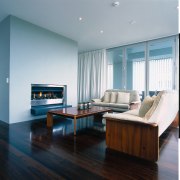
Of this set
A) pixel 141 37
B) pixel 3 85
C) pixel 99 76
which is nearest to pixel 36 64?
pixel 3 85

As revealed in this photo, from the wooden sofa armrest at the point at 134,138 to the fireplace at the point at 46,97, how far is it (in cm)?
244

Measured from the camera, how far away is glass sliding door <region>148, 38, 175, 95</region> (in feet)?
16.4

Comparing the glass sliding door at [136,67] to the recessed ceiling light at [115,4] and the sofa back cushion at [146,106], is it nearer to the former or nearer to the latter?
the recessed ceiling light at [115,4]

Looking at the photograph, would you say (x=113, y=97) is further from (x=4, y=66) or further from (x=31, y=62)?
(x=4, y=66)

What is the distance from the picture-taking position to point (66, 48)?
5137 millimetres

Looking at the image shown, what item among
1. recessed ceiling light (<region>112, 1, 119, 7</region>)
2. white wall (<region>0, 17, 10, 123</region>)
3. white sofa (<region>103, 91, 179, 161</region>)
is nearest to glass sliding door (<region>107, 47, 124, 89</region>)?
recessed ceiling light (<region>112, 1, 119, 7</region>)

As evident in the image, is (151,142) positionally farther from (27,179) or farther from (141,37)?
(141,37)

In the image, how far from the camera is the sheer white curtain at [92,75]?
6.61 m

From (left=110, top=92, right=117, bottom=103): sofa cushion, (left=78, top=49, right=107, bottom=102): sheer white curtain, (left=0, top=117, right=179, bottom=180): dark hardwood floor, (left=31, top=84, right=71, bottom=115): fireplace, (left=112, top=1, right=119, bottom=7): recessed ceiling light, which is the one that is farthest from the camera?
(left=78, top=49, right=107, bottom=102): sheer white curtain

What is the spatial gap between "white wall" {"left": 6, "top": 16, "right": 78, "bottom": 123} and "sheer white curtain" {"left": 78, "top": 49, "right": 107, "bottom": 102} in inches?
72.1

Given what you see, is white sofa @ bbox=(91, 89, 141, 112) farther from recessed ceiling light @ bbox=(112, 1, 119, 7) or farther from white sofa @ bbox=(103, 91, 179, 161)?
recessed ceiling light @ bbox=(112, 1, 119, 7)

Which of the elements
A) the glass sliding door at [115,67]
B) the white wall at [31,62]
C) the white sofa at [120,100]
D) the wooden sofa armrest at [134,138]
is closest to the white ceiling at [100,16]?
the white wall at [31,62]

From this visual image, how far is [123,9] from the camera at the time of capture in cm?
330

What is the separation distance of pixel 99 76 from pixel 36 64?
317 cm
